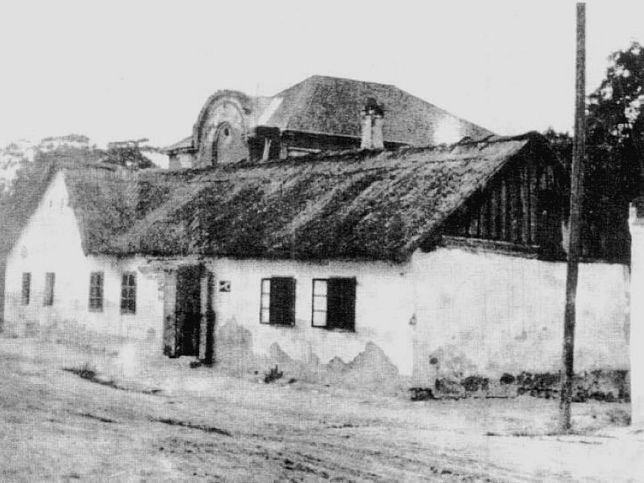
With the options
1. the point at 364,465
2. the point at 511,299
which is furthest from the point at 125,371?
the point at 364,465

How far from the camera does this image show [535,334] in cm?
1667

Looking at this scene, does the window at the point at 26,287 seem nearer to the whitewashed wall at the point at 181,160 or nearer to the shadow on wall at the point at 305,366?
the shadow on wall at the point at 305,366

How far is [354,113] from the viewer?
35.8 meters

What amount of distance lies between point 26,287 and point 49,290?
1.65m

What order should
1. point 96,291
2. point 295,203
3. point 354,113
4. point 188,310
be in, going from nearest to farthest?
point 295,203, point 188,310, point 96,291, point 354,113

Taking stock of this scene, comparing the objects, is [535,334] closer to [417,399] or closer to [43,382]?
[417,399]

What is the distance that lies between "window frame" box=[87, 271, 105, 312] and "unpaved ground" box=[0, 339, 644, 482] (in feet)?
20.5

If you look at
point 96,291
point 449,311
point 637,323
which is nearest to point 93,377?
point 96,291

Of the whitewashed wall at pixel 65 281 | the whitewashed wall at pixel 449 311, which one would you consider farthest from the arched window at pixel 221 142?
the whitewashed wall at pixel 449 311

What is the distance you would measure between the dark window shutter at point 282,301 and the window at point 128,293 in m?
5.28

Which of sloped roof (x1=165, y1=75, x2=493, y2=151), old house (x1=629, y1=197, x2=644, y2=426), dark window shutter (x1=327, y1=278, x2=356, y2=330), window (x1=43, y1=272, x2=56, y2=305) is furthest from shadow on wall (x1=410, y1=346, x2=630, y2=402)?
sloped roof (x1=165, y1=75, x2=493, y2=151)

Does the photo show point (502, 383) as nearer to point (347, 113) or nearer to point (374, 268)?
point (374, 268)

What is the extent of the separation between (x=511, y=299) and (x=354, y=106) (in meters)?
21.2

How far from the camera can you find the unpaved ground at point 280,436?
344 inches
